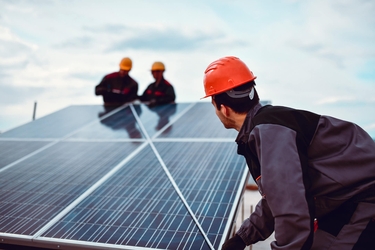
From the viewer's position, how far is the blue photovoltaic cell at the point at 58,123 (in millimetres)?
7451

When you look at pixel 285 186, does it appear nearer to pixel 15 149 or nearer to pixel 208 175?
pixel 208 175

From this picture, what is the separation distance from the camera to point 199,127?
6.68m

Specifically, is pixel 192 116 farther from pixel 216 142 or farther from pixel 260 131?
pixel 260 131

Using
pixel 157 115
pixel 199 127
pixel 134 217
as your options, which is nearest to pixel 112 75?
pixel 157 115

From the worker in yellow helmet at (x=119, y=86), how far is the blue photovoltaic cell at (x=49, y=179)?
3.73 meters

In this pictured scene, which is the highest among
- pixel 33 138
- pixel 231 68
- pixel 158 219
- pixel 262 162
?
pixel 231 68

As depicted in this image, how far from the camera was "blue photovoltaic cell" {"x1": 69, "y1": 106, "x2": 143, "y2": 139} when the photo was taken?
6660mm

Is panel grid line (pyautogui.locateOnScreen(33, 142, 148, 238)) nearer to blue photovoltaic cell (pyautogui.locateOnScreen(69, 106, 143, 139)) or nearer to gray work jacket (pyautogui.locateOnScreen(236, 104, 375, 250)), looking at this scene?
blue photovoltaic cell (pyautogui.locateOnScreen(69, 106, 143, 139))

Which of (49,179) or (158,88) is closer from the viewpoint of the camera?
(49,179)

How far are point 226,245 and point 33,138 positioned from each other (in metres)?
5.40

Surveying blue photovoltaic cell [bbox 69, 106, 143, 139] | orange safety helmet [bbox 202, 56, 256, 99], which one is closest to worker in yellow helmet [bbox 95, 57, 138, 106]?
blue photovoltaic cell [bbox 69, 106, 143, 139]

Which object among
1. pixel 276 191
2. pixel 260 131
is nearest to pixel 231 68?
pixel 260 131

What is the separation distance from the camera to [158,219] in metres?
3.85

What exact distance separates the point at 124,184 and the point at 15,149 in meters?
3.03
